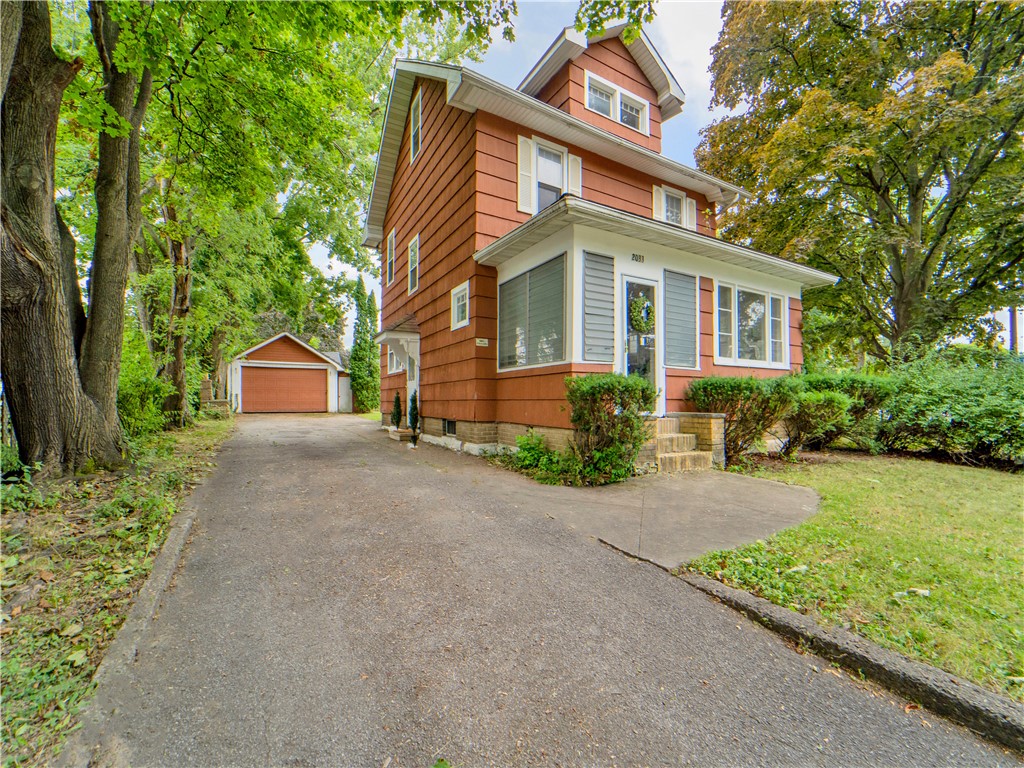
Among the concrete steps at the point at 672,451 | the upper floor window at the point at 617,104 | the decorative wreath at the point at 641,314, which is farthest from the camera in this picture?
the upper floor window at the point at 617,104

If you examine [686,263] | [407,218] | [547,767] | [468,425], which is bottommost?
[547,767]

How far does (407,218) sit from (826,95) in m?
10.8

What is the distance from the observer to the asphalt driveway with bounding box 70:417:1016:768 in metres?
1.60

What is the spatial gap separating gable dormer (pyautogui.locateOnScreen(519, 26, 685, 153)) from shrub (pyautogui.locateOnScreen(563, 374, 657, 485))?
291 inches

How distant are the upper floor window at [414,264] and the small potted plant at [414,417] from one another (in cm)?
302

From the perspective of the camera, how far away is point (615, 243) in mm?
6680

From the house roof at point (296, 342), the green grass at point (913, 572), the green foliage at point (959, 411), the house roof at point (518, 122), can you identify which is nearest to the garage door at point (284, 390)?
the house roof at point (296, 342)

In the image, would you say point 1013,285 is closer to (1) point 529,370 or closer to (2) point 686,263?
(2) point 686,263

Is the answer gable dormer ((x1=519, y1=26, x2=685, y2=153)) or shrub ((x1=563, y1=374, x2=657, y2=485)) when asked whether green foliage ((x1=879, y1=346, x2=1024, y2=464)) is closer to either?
shrub ((x1=563, y1=374, x2=657, y2=485))

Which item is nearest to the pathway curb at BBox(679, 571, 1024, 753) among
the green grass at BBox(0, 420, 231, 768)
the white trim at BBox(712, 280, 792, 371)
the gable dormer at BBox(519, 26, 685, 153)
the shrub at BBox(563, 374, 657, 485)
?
the shrub at BBox(563, 374, 657, 485)

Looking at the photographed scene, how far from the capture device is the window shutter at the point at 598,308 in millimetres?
6410

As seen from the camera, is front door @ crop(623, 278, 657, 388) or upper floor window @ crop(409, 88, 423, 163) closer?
front door @ crop(623, 278, 657, 388)

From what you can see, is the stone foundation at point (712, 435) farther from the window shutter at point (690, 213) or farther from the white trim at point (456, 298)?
the window shutter at point (690, 213)

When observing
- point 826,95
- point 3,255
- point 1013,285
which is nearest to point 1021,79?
point 826,95
